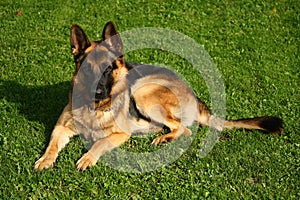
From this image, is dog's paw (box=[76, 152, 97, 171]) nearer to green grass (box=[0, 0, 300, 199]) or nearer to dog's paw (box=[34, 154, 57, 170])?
green grass (box=[0, 0, 300, 199])

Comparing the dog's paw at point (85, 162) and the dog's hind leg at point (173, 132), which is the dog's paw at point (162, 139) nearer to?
the dog's hind leg at point (173, 132)

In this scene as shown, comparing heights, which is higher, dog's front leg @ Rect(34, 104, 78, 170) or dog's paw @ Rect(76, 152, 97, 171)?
dog's front leg @ Rect(34, 104, 78, 170)

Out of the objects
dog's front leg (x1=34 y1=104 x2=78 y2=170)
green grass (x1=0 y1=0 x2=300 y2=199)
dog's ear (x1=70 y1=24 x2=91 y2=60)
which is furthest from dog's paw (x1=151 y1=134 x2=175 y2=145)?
dog's ear (x1=70 y1=24 x2=91 y2=60)

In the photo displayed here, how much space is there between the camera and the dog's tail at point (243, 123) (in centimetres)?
627

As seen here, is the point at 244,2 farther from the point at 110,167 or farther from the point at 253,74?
the point at 110,167

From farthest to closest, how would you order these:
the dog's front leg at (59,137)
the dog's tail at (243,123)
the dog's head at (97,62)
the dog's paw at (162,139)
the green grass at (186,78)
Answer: the dog's tail at (243,123)
the dog's paw at (162,139)
the dog's head at (97,62)
the dog's front leg at (59,137)
the green grass at (186,78)

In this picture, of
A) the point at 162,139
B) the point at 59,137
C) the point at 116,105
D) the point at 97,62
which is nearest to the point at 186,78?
the point at 162,139

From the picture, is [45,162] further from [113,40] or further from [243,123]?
[243,123]

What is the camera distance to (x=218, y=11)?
1030cm

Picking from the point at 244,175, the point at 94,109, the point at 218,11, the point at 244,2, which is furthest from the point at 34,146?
the point at 244,2

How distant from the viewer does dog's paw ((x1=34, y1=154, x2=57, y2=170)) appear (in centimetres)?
545

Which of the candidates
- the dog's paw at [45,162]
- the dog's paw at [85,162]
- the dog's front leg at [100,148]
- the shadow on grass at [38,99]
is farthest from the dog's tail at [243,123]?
the dog's paw at [45,162]

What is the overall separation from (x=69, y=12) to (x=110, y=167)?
5.03 m

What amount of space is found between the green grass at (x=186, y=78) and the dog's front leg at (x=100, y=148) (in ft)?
0.35
